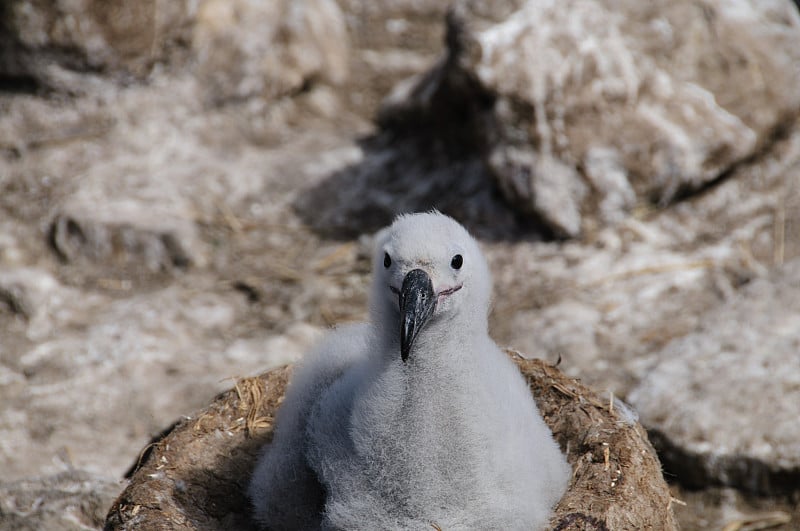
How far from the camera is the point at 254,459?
3551 millimetres

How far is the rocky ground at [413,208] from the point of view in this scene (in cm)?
452

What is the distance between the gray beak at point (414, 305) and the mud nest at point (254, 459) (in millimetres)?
851

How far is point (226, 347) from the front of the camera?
17.3 ft

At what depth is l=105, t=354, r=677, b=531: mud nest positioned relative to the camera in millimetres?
2936

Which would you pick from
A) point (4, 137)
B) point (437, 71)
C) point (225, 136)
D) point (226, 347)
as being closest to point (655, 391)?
point (226, 347)

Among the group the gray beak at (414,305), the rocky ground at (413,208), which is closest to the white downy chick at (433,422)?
the gray beak at (414,305)

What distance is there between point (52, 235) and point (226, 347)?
5.21 feet

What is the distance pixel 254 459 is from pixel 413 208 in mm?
2795

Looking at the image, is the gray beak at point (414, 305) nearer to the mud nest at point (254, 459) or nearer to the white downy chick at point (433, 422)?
the white downy chick at point (433, 422)

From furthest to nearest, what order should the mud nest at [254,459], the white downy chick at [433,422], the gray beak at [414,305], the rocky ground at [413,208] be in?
the rocky ground at [413,208] < the mud nest at [254,459] < the white downy chick at [433,422] < the gray beak at [414,305]

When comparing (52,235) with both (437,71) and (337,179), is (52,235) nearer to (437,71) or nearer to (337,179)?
(337,179)

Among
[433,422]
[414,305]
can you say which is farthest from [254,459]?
[414,305]

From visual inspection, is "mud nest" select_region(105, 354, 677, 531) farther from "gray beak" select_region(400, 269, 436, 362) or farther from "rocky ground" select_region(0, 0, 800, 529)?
"gray beak" select_region(400, 269, 436, 362)

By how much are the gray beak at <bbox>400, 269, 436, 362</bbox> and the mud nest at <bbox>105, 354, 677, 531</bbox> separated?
85 centimetres
